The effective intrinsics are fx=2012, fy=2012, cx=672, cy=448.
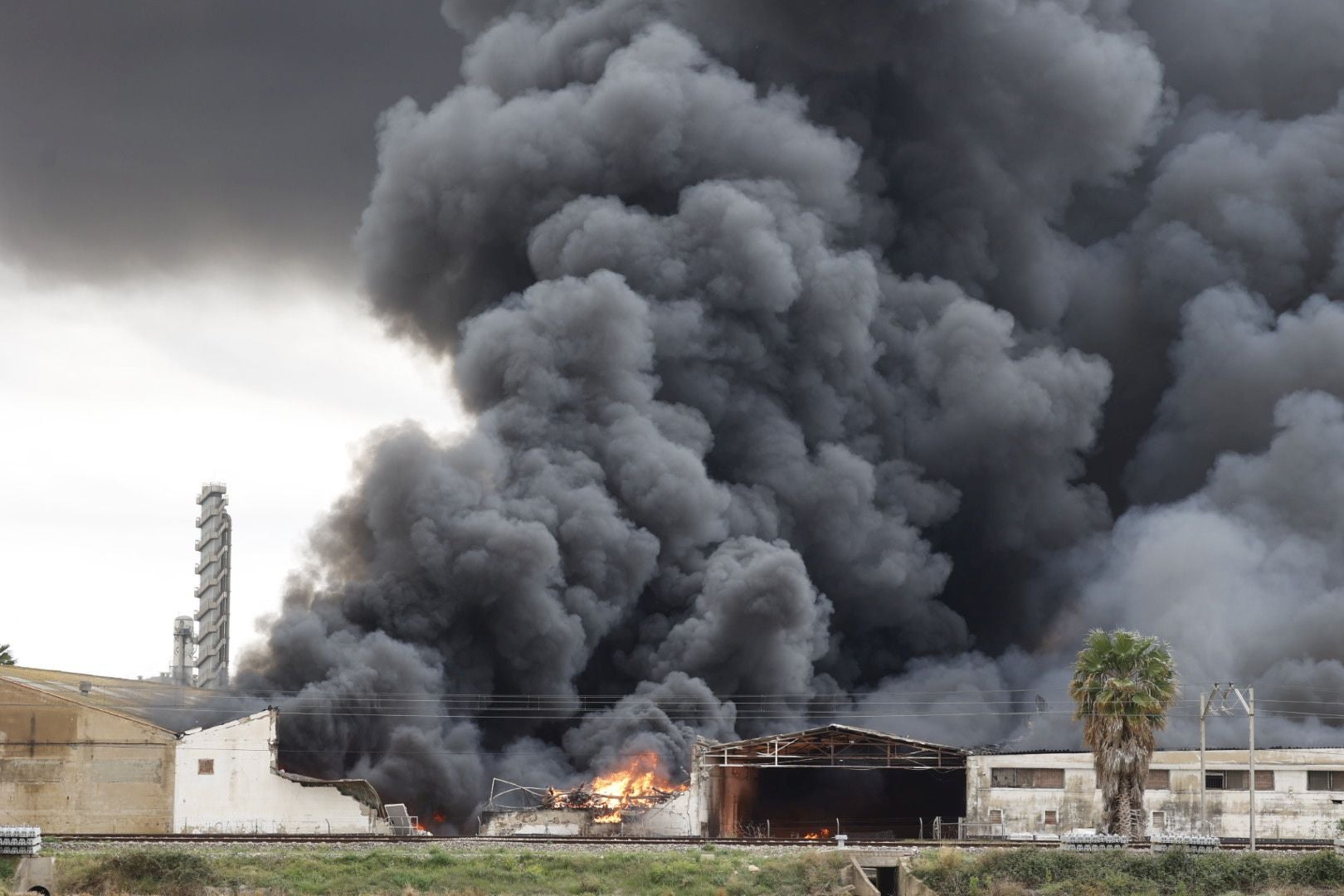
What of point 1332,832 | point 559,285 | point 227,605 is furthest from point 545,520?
point 1332,832

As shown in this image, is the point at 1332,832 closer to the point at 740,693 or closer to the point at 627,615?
the point at 740,693

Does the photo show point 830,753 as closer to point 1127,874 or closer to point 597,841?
point 597,841

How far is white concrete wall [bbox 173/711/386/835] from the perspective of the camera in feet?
210

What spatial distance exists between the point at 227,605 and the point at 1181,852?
54.1 metres

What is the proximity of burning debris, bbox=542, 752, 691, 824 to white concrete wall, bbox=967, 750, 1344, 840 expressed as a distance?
10.2m

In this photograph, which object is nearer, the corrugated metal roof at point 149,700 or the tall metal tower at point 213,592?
the corrugated metal roof at point 149,700

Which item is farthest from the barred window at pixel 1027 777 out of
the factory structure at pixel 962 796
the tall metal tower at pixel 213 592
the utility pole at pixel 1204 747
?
the tall metal tower at pixel 213 592

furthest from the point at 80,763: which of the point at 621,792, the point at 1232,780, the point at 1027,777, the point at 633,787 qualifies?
the point at 1232,780

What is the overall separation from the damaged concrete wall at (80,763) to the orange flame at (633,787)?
45.7 feet

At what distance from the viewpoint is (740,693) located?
2958 inches

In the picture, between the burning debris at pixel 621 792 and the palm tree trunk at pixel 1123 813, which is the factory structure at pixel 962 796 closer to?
the burning debris at pixel 621 792

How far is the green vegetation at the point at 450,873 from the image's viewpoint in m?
47.7

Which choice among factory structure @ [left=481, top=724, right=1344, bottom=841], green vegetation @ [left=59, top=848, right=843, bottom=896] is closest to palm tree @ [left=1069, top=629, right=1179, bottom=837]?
factory structure @ [left=481, top=724, right=1344, bottom=841]

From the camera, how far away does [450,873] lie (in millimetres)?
49688
